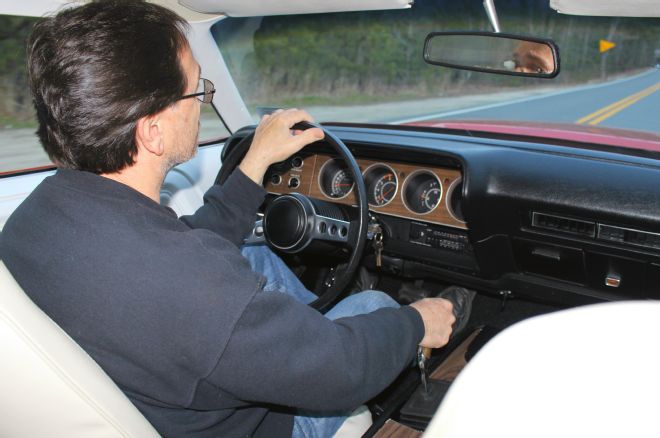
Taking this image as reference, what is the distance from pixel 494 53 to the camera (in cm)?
276

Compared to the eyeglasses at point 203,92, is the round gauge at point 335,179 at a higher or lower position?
lower

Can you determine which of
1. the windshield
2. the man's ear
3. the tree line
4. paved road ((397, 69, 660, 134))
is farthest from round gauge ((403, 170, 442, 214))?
paved road ((397, 69, 660, 134))

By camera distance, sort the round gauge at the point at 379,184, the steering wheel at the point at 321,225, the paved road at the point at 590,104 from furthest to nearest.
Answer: the paved road at the point at 590,104, the round gauge at the point at 379,184, the steering wheel at the point at 321,225

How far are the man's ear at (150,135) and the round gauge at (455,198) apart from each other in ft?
4.96

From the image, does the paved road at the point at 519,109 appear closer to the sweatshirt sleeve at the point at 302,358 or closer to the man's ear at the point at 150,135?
the man's ear at the point at 150,135

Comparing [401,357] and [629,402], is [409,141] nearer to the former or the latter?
[401,357]

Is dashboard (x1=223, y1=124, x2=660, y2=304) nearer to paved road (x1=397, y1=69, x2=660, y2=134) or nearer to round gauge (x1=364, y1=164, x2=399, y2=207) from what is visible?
round gauge (x1=364, y1=164, x2=399, y2=207)

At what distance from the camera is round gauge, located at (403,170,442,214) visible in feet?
9.64

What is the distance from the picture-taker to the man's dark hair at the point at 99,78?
1.52m

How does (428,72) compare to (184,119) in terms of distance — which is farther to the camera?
(428,72)

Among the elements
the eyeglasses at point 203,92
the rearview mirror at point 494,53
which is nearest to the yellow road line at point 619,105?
the rearview mirror at point 494,53

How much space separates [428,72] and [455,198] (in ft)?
18.2

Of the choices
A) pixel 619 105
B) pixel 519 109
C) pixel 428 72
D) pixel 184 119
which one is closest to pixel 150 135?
pixel 184 119

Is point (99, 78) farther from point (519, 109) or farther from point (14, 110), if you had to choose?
point (519, 109)
